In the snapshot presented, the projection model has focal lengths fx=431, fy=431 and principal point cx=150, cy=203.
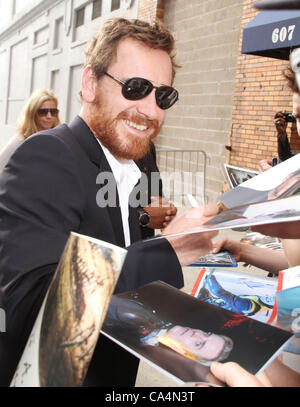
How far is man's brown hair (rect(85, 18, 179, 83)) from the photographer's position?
129cm

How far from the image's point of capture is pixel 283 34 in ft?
20.8

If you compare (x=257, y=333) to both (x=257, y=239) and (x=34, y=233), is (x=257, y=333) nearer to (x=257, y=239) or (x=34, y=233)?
(x=34, y=233)

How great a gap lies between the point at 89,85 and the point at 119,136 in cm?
26

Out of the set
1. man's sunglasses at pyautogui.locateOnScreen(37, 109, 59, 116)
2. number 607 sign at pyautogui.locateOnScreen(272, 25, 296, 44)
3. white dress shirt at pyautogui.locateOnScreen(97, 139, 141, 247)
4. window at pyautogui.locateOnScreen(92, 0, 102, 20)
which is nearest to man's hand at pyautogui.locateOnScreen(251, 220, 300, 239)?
white dress shirt at pyautogui.locateOnScreen(97, 139, 141, 247)

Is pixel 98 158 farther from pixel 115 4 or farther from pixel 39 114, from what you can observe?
pixel 115 4

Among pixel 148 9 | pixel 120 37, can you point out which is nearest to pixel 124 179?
pixel 120 37

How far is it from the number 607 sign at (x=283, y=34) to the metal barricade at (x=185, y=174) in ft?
12.3

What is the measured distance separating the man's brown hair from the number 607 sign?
5477 mm

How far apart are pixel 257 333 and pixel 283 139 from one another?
16.9 ft

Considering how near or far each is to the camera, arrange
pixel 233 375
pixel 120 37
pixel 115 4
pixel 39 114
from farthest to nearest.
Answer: pixel 115 4, pixel 39 114, pixel 120 37, pixel 233 375

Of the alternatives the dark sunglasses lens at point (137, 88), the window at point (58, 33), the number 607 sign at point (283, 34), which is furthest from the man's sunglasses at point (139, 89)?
the window at point (58, 33)

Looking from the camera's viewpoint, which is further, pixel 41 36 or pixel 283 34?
pixel 41 36

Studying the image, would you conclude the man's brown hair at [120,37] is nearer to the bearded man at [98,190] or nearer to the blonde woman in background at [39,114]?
the bearded man at [98,190]

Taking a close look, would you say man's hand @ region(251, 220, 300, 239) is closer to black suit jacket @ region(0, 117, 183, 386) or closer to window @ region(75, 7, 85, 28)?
black suit jacket @ region(0, 117, 183, 386)
